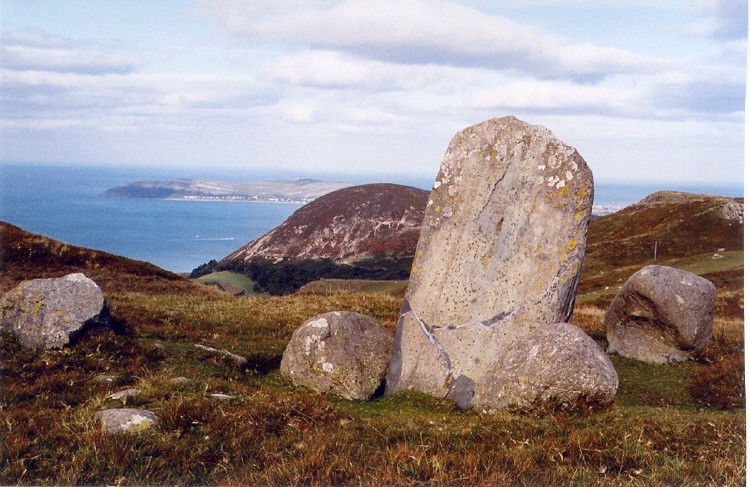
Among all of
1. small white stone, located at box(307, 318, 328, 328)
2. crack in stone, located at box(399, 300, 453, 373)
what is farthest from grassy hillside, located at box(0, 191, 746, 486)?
small white stone, located at box(307, 318, 328, 328)

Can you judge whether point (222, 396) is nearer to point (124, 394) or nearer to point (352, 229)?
point (124, 394)

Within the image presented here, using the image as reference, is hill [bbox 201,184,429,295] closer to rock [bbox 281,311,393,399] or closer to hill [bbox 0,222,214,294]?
hill [bbox 0,222,214,294]

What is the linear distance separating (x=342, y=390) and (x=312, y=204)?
431ft

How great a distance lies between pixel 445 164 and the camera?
13188 millimetres

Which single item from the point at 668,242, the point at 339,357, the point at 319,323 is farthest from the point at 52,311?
the point at 668,242

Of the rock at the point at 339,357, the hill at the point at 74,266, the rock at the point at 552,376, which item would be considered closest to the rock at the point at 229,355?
the rock at the point at 339,357

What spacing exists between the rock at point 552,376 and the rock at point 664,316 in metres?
6.81

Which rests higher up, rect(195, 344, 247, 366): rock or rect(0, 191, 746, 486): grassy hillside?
rect(0, 191, 746, 486): grassy hillside

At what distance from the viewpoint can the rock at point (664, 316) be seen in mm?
16453

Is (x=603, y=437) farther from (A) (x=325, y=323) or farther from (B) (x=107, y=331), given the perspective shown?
(B) (x=107, y=331)

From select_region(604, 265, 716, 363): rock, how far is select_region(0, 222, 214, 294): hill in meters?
20.8

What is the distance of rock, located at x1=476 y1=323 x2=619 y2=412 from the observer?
10125 millimetres

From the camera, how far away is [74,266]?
34844 millimetres

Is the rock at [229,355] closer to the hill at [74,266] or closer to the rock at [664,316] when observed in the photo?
the rock at [664,316]
